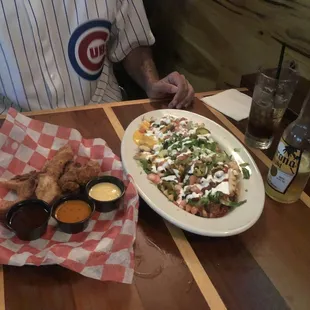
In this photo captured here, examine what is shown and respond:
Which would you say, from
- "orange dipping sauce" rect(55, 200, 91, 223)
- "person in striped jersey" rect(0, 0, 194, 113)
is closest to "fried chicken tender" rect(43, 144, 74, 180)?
"orange dipping sauce" rect(55, 200, 91, 223)

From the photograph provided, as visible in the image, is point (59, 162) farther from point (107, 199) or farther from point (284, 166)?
point (284, 166)

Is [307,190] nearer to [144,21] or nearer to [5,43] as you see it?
[144,21]

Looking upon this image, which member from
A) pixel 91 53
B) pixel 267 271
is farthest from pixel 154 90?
pixel 267 271

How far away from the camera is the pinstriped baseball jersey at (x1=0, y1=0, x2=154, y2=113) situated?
1.45 meters

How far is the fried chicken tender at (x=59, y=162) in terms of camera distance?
3.43 feet

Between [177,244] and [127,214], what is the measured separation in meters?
0.14

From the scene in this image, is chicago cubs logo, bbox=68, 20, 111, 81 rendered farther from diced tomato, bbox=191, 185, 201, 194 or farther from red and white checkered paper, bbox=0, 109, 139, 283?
diced tomato, bbox=191, 185, 201, 194

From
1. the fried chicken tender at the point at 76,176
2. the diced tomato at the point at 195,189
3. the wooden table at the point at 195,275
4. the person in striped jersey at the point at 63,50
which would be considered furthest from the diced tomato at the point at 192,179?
the person in striped jersey at the point at 63,50

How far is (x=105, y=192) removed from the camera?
1021mm

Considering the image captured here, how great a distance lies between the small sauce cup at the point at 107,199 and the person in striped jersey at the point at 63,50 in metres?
0.53

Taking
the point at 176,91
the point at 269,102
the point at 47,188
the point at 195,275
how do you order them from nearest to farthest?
the point at 195,275, the point at 47,188, the point at 269,102, the point at 176,91

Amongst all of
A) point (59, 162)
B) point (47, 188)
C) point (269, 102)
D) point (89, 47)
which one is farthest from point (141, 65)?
point (47, 188)

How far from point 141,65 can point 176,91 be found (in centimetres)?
39

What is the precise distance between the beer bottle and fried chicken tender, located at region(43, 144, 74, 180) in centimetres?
57
